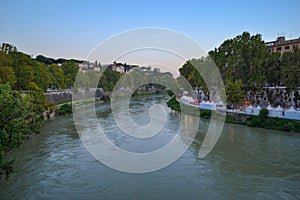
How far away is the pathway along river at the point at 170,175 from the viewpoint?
7.36m

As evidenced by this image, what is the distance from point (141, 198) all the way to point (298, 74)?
1735 centimetres

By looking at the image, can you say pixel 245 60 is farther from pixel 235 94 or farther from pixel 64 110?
pixel 64 110

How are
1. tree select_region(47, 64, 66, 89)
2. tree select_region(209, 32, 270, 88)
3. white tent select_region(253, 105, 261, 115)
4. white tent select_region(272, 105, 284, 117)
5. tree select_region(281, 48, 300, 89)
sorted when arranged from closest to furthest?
1. white tent select_region(272, 105, 284, 117)
2. white tent select_region(253, 105, 261, 115)
3. tree select_region(281, 48, 300, 89)
4. tree select_region(209, 32, 270, 88)
5. tree select_region(47, 64, 66, 89)

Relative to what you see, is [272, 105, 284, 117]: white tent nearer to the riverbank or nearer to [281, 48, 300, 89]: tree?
the riverbank

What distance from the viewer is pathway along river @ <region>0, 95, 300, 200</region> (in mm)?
7363

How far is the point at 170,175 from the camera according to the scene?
8.82m

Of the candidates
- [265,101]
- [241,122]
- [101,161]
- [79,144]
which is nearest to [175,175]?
[101,161]

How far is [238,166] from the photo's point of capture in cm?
960

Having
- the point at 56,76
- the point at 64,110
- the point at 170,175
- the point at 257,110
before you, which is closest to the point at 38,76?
the point at 64,110

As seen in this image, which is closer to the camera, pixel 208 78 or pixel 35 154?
pixel 35 154

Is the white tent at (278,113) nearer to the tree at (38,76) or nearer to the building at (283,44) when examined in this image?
the tree at (38,76)

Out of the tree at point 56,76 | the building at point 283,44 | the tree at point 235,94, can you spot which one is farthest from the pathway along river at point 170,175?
the building at point 283,44

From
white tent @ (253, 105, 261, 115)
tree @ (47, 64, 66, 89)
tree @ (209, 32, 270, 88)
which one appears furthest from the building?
tree @ (47, 64, 66, 89)

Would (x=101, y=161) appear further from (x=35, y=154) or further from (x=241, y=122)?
(x=241, y=122)
